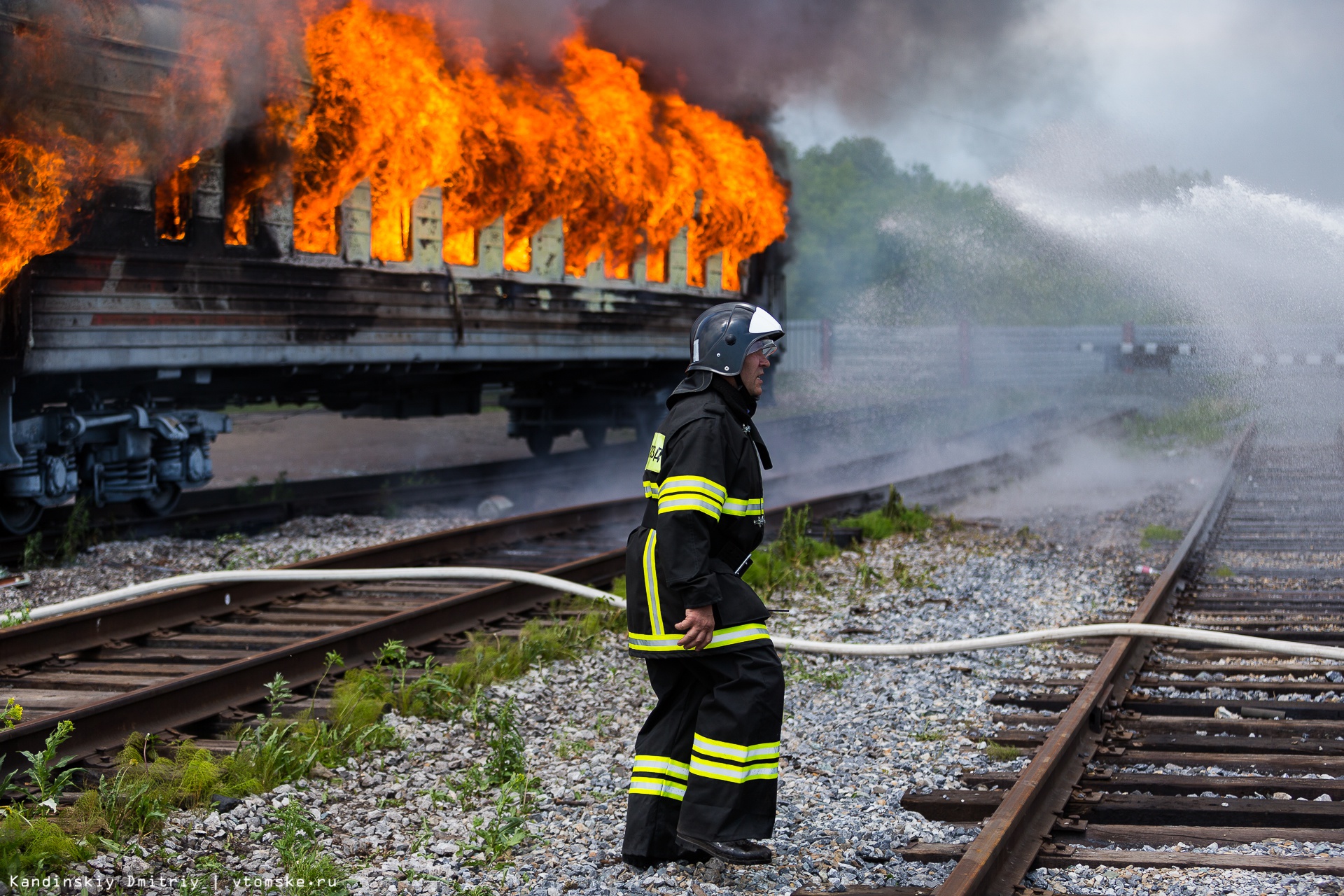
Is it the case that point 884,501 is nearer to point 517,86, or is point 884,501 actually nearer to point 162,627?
point 517,86

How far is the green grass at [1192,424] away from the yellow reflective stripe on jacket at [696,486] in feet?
61.2

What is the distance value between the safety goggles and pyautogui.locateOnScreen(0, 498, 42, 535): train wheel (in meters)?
7.53

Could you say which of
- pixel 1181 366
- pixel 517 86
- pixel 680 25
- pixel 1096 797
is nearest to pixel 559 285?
pixel 517 86

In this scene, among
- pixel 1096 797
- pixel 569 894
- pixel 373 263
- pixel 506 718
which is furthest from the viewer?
pixel 373 263

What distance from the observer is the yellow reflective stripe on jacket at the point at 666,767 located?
4289 millimetres

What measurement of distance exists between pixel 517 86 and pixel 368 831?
9.56m

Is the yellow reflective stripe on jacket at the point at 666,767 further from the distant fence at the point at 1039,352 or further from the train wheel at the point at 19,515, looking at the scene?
the distant fence at the point at 1039,352

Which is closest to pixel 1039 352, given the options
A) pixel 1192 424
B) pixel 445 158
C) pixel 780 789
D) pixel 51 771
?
pixel 1192 424

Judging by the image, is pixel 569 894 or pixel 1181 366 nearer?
pixel 569 894

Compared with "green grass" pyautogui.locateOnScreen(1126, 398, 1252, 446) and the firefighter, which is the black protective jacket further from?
"green grass" pyautogui.locateOnScreen(1126, 398, 1252, 446)

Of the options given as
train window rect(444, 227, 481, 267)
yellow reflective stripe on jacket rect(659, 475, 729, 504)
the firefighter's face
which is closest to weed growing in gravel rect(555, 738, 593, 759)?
yellow reflective stripe on jacket rect(659, 475, 729, 504)

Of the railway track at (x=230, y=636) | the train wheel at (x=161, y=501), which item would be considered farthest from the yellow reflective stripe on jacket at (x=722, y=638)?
the train wheel at (x=161, y=501)

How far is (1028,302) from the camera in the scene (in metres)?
38.5

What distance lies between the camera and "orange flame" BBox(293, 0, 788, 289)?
11102 mm
